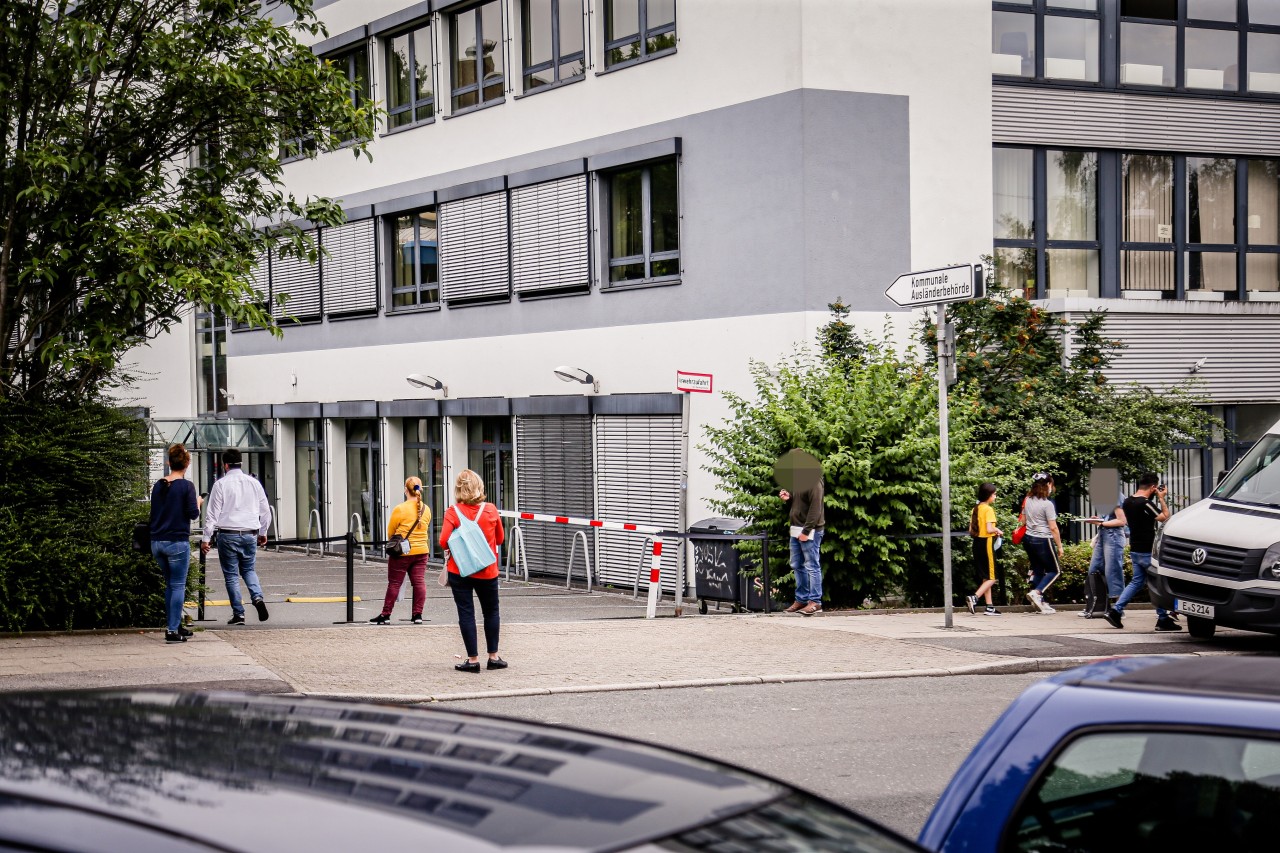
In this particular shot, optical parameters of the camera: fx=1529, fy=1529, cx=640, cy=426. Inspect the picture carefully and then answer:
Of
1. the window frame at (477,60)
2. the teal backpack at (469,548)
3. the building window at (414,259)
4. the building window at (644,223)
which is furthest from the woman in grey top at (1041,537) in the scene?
the building window at (414,259)

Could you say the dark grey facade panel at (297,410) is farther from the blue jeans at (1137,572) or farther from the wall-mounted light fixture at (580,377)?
the blue jeans at (1137,572)

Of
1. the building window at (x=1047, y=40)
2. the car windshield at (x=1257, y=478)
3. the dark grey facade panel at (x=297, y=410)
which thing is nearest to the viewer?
the car windshield at (x=1257, y=478)

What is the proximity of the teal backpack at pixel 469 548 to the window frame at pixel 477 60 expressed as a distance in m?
16.4

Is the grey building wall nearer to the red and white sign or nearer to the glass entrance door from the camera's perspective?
the red and white sign

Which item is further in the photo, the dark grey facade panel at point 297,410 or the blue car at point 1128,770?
the dark grey facade panel at point 297,410

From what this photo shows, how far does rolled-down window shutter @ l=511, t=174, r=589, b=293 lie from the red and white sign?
24.2ft

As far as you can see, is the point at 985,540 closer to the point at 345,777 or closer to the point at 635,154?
the point at 635,154

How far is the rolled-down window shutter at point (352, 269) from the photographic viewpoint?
1247 inches

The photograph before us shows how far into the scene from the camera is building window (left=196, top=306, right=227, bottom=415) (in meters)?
41.5

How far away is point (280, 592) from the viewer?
23.4 metres

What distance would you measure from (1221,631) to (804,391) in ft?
18.4

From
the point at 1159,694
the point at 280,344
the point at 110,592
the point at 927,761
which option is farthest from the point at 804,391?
the point at 280,344

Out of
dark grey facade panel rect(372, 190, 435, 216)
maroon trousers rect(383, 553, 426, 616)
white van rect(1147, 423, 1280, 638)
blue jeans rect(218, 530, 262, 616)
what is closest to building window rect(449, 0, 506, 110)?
dark grey facade panel rect(372, 190, 435, 216)

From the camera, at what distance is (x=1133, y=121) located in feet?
80.1
